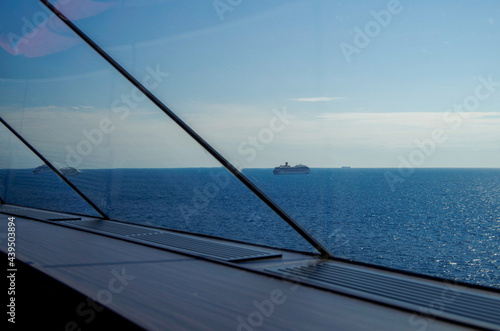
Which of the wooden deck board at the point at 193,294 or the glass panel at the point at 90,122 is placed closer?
the wooden deck board at the point at 193,294

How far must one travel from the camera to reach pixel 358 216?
2703 cm

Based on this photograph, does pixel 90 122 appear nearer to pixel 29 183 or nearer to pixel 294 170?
pixel 29 183

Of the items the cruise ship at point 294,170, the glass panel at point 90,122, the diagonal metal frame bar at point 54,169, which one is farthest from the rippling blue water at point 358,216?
the glass panel at point 90,122

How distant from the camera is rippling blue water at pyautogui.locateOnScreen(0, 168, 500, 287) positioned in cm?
1578

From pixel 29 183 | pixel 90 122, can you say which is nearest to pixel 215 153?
pixel 90 122

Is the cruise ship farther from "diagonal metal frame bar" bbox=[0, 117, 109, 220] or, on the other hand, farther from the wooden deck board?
the wooden deck board

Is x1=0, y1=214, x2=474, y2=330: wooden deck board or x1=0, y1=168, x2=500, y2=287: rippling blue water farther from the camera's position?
x1=0, y1=168, x2=500, y2=287: rippling blue water

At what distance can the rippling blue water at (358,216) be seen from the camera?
1578 cm

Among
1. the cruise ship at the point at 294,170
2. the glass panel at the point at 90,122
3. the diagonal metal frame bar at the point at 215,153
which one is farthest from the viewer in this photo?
the cruise ship at the point at 294,170

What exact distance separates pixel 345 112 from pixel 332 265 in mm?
26164

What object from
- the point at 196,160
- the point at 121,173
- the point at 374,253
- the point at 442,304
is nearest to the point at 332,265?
the point at 442,304

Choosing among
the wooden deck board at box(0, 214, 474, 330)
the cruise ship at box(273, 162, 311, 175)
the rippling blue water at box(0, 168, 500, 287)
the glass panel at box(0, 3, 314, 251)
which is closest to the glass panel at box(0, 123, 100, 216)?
the rippling blue water at box(0, 168, 500, 287)

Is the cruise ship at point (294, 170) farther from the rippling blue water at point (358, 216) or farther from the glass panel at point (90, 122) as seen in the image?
the glass panel at point (90, 122)

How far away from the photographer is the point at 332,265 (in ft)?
6.79
